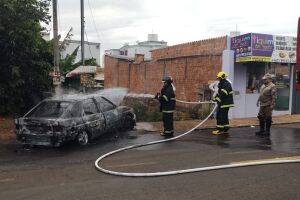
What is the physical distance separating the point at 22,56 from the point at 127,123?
16.3 ft

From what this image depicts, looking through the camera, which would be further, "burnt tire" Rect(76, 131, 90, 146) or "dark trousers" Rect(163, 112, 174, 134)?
"dark trousers" Rect(163, 112, 174, 134)

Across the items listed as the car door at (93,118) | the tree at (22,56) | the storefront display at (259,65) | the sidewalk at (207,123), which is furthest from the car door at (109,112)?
the storefront display at (259,65)

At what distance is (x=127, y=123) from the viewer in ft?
45.3

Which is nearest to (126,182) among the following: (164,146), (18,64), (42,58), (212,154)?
(212,154)

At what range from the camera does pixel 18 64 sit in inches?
628

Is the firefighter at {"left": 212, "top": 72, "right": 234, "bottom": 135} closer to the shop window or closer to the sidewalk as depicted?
the sidewalk

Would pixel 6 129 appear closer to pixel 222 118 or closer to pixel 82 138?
pixel 82 138

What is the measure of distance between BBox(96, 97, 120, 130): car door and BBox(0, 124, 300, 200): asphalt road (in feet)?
1.69

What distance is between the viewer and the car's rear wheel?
10973 mm

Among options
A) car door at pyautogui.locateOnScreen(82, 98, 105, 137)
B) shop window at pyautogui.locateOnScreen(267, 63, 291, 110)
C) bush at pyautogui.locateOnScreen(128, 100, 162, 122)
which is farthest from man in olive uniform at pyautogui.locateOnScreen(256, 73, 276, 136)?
shop window at pyautogui.locateOnScreen(267, 63, 291, 110)

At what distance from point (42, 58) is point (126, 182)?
1137 cm

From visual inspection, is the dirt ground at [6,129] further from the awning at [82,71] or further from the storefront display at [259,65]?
the storefront display at [259,65]

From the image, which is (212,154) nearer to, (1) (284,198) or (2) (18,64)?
(1) (284,198)

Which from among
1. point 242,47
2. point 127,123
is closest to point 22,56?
point 127,123
